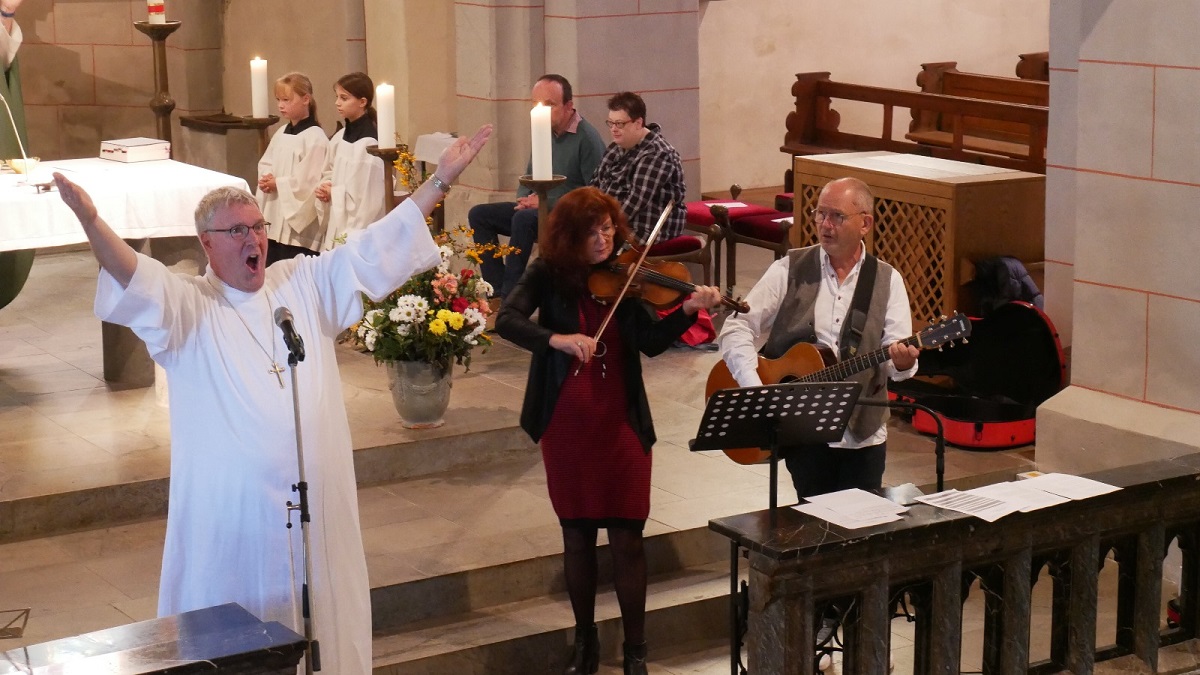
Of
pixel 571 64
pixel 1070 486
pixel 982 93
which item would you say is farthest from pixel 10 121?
pixel 982 93

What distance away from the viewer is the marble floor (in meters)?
5.46

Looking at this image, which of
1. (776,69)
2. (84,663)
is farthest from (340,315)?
(776,69)

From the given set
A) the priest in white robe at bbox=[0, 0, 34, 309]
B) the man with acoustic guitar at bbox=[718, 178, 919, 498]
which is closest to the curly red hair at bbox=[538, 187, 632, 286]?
the man with acoustic guitar at bbox=[718, 178, 919, 498]

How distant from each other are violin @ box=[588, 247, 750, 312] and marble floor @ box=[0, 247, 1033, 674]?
121cm

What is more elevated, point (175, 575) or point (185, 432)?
point (185, 432)

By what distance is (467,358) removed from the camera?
6664 mm

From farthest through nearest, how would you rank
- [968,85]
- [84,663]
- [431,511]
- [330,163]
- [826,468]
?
1. [968,85]
2. [330,163]
3. [431,511]
4. [826,468]
5. [84,663]

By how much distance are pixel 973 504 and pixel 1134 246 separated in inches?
76.9

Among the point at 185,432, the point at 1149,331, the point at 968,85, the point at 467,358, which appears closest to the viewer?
the point at 185,432

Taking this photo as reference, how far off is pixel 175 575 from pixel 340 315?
0.77 metres

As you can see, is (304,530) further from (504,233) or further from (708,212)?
(708,212)

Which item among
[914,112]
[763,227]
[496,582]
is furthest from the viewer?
[914,112]

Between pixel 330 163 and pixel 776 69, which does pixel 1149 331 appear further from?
pixel 776 69

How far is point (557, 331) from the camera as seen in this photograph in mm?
4953
